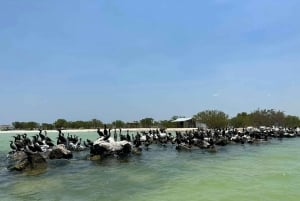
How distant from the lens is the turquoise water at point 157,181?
15.4 meters

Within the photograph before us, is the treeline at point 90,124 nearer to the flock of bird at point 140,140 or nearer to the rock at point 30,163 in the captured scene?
the flock of bird at point 140,140

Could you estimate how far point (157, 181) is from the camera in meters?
18.6

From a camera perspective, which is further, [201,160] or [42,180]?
[201,160]

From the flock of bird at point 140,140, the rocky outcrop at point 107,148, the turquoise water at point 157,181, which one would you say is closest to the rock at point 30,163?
the turquoise water at point 157,181

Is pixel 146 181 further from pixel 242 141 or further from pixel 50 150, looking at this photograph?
pixel 242 141

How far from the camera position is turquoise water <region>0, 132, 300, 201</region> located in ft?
50.6

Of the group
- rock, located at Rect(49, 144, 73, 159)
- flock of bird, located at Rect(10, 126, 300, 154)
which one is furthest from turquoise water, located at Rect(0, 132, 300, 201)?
flock of bird, located at Rect(10, 126, 300, 154)

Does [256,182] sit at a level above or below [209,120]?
Result: below

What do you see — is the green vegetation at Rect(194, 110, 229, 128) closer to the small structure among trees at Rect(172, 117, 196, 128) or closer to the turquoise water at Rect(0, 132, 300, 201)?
the small structure among trees at Rect(172, 117, 196, 128)

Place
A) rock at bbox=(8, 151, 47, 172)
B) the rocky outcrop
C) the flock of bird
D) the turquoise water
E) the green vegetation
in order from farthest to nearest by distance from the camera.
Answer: the green vegetation → the flock of bird → the rocky outcrop → rock at bbox=(8, 151, 47, 172) → the turquoise water

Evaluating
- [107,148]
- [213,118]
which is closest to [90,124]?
[213,118]

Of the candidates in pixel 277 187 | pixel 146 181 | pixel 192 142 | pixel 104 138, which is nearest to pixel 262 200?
pixel 277 187

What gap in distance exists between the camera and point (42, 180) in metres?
19.0

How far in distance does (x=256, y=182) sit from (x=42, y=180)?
33.3ft
